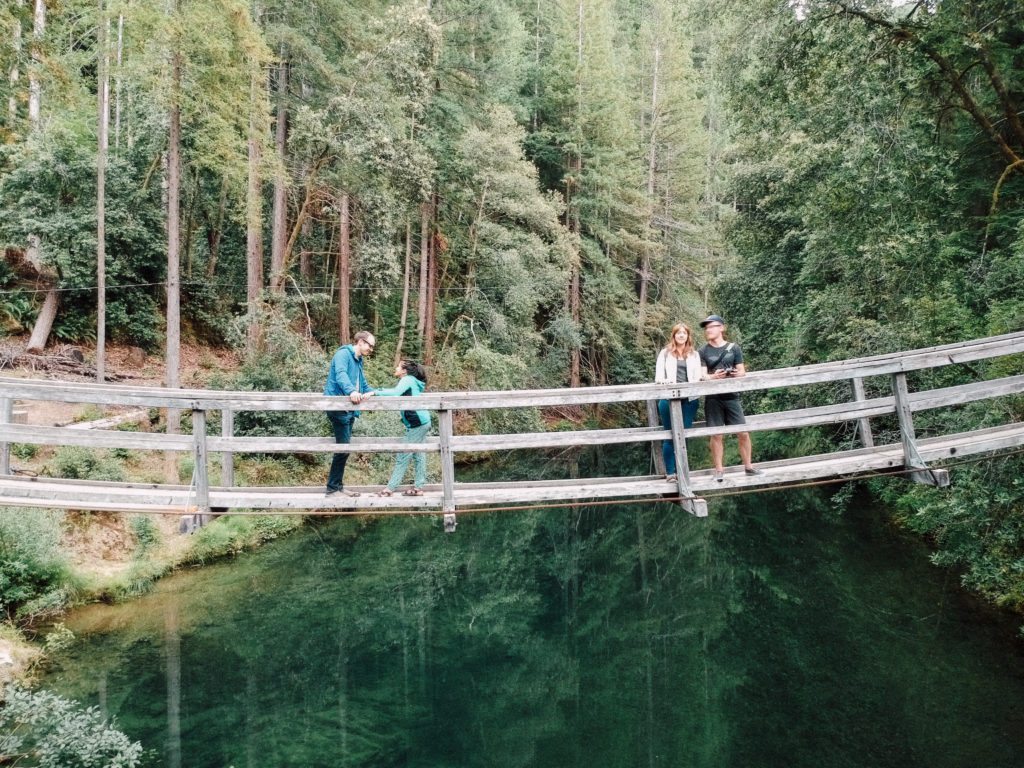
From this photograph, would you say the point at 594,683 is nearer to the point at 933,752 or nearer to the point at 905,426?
the point at 933,752

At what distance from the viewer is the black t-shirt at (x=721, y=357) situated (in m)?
7.16

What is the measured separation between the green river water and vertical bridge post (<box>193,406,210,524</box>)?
149 inches

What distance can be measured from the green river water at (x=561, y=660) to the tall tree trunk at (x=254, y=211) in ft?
18.1

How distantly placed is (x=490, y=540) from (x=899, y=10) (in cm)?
1319

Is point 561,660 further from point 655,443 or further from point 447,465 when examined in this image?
point 447,465

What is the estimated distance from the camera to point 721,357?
23.7ft

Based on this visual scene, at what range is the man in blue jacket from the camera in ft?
22.9

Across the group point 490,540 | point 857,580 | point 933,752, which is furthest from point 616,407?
point 933,752

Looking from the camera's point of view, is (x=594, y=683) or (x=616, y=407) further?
(x=616, y=407)

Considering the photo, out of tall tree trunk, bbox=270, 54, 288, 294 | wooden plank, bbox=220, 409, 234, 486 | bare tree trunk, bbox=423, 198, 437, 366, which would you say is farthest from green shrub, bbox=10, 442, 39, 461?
bare tree trunk, bbox=423, 198, 437, 366

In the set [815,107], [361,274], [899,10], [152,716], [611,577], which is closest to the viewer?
[152,716]

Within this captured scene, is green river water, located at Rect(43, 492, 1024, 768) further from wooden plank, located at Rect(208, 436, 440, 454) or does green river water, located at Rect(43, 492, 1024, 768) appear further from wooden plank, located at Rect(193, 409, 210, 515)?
wooden plank, located at Rect(208, 436, 440, 454)

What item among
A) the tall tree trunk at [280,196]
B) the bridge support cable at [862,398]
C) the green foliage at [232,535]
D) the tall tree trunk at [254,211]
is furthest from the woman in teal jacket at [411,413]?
the tall tree trunk at [280,196]

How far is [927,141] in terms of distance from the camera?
1268 cm
